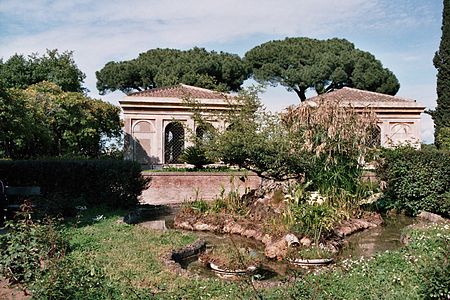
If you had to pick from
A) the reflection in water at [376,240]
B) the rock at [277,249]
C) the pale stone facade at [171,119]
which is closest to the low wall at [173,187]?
the pale stone facade at [171,119]

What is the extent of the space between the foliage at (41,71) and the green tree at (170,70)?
576 centimetres

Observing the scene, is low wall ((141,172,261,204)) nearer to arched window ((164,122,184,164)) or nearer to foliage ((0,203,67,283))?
arched window ((164,122,184,164))

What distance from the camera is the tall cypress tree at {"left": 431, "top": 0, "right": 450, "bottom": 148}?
79.5 ft

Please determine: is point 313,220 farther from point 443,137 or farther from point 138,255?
point 443,137

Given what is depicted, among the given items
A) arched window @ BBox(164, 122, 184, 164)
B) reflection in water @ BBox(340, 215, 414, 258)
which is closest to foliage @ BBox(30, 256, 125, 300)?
reflection in water @ BBox(340, 215, 414, 258)

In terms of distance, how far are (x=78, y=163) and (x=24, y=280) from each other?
30.0 feet

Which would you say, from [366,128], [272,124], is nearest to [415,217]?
[366,128]

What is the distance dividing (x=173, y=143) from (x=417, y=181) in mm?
14833

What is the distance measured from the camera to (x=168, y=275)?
21.7 feet

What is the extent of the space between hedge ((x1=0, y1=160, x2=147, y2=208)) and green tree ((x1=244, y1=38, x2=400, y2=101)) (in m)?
23.8

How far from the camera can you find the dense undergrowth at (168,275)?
493 centimetres

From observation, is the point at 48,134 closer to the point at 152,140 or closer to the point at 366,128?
the point at 152,140

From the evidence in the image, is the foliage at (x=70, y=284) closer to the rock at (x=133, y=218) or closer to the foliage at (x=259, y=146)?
the rock at (x=133, y=218)

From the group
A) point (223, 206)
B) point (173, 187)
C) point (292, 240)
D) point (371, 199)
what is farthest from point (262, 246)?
→ point (173, 187)
